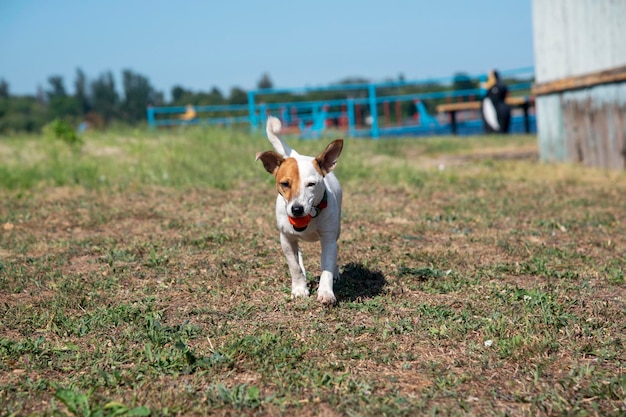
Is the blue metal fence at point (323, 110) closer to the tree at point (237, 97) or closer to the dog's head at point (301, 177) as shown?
the tree at point (237, 97)

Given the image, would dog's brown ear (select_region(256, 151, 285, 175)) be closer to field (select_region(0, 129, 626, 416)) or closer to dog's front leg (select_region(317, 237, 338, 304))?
dog's front leg (select_region(317, 237, 338, 304))

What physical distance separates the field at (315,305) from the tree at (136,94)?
13924 mm

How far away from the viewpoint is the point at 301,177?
4043 millimetres

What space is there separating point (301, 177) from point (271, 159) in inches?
12.1

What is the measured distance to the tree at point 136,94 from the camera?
22.5m

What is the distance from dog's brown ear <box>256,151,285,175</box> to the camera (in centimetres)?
420

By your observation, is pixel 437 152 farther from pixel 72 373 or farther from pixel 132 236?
pixel 72 373

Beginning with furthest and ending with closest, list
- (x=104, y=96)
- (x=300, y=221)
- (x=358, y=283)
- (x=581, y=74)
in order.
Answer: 1. (x=104, y=96)
2. (x=581, y=74)
3. (x=358, y=283)
4. (x=300, y=221)

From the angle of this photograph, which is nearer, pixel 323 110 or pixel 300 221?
pixel 300 221

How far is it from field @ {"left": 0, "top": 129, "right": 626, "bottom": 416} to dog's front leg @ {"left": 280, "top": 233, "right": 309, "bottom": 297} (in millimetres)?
95

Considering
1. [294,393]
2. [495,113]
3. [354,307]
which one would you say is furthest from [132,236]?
[495,113]

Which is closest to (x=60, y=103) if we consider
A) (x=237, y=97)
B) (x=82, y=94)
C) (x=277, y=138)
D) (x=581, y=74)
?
(x=82, y=94)

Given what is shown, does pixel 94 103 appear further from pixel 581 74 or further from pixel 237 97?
pixel 581 74

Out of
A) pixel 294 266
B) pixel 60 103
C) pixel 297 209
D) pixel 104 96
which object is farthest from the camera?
pixel 60 103
